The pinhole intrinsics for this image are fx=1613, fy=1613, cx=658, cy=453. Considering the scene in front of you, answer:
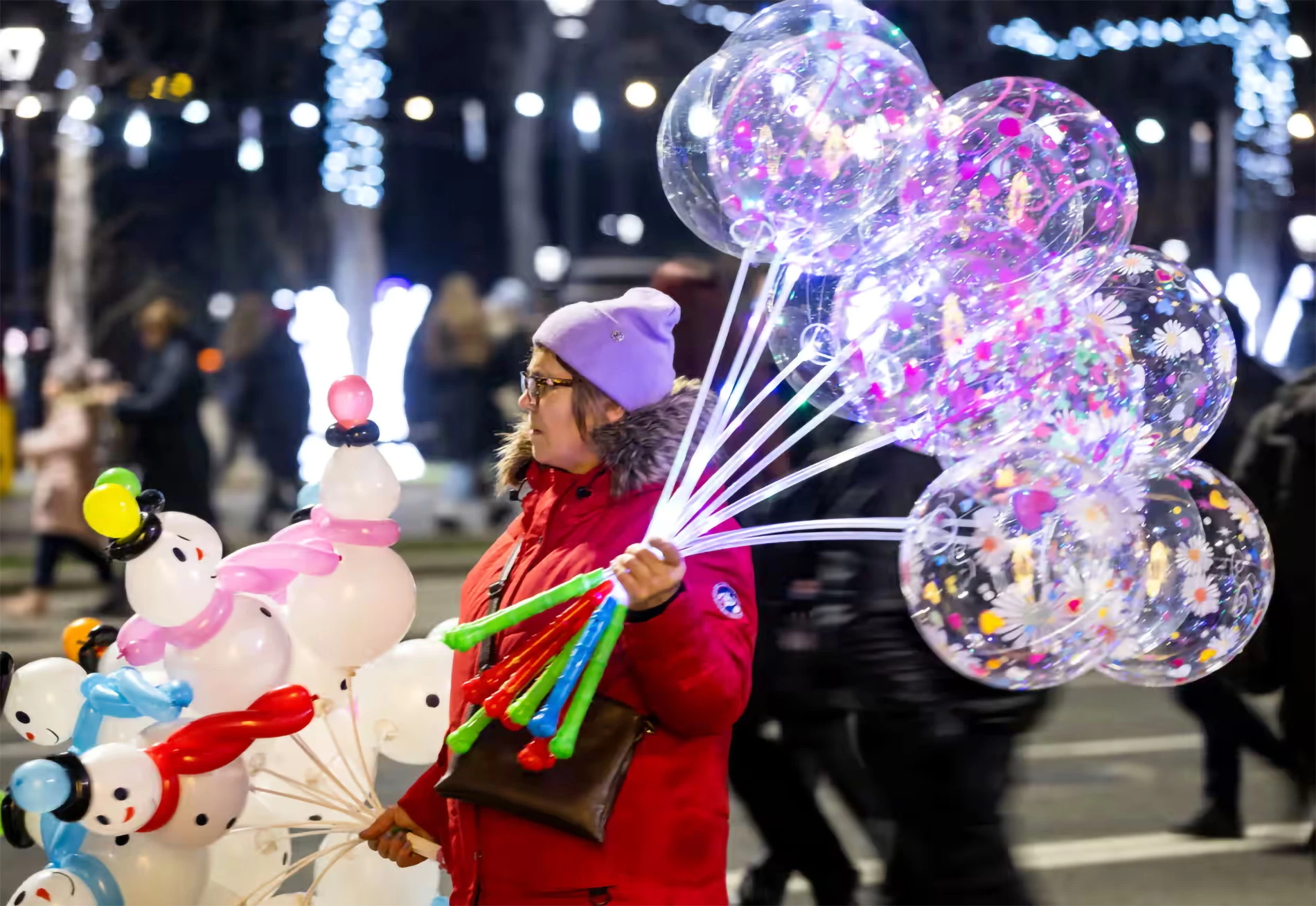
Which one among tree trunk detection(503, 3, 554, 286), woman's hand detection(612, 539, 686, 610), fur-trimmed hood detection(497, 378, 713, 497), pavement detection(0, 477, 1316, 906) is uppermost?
tree trunk detection(503, 3, 554, 286)

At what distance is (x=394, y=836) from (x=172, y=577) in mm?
577

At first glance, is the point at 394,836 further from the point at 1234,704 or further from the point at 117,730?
the point at 1234,704

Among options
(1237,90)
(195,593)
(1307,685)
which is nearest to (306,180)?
(1237,90)

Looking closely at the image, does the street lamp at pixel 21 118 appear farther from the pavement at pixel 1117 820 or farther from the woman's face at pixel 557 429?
the woman's face at pixel 557 429

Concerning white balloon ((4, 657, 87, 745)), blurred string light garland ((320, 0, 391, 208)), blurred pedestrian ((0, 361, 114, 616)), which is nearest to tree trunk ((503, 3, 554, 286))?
blurred string light garland ((320, 0, 391, 208))

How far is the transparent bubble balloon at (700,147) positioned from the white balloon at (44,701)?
1389mm

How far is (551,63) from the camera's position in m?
10.5

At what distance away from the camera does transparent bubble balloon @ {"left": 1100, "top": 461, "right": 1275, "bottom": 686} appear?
2.62 metres

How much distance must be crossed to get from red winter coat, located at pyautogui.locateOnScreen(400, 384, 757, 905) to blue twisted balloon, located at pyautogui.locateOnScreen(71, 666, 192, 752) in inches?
21.7

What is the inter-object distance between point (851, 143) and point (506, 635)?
945mm

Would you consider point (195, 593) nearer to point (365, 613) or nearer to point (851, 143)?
point (365, 613)

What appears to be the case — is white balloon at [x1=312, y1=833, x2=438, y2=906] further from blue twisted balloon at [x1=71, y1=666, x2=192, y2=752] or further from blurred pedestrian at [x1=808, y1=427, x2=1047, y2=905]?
blurred pedestrian at [x1=808, y1=427, x2=1047, y2=905]

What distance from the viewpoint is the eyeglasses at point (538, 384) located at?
8.29 ft

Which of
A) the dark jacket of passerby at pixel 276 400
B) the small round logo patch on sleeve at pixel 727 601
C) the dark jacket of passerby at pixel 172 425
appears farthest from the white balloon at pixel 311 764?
the dark jacket of passerby at pixel 276 400
